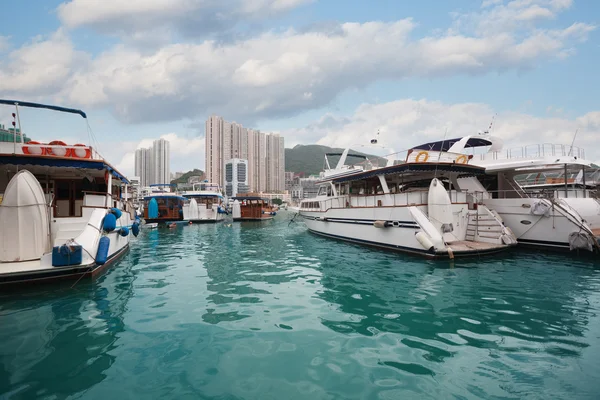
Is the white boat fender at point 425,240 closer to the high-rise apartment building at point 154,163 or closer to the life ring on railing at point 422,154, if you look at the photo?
the life ring on railing at point 422,154

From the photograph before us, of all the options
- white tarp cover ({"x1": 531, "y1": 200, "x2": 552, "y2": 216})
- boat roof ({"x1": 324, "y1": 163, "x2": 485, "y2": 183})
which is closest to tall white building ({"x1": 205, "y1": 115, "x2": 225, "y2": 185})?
boat roof ({"x1": 324, "y1": 163, "x2": 485, "y2": 183})

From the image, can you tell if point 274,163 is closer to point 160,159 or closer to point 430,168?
point 160,159

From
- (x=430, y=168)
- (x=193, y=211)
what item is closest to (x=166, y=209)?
(x=193, y=211)

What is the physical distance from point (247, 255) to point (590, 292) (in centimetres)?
1123

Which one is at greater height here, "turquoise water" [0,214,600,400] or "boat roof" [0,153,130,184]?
"boat roof" [0,153,130,184]

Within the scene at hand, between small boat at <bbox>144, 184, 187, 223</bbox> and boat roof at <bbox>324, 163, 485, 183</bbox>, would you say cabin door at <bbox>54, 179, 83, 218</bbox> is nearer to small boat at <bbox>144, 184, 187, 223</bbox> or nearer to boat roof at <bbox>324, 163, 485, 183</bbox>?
boat roof at <bbox>324, 163, 485, 183</bbox>

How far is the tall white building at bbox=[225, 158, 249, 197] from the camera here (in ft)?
404

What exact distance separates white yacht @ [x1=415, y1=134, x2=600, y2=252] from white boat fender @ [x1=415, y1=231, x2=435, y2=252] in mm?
4313

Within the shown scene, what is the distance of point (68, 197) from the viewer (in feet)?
38.4

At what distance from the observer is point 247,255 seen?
12.8 m

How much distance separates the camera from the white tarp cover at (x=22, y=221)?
7.52 metres

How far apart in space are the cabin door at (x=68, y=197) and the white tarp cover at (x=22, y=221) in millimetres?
3754

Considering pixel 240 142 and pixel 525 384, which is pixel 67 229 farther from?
pixel 240 142

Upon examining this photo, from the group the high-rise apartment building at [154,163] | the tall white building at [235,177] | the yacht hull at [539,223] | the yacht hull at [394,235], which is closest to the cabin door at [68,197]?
the yacht hull at [394,235]
